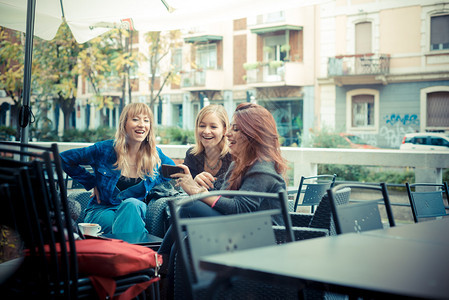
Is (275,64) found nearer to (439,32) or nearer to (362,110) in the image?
(362,110)

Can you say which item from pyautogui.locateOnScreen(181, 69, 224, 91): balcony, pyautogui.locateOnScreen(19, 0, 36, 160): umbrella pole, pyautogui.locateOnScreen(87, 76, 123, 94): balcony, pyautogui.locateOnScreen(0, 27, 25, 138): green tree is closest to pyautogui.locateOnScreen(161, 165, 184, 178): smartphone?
→ pyautogui.locateOnScreen(19, 0, 36, 160): umbrella pole

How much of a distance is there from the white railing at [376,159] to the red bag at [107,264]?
4.01m

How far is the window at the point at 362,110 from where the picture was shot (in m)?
24.2

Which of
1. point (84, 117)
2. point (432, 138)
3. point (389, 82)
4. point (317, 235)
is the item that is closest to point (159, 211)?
point (317, 235)

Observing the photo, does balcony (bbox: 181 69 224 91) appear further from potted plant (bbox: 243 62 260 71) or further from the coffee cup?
the coffee cup

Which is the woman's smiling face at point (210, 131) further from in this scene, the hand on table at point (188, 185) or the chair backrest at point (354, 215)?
the chair backrest at point (354, 215)

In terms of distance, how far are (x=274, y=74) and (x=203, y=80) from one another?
4215 millimetres

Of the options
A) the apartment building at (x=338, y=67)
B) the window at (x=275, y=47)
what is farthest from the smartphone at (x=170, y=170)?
the window at (x=275, y=47)

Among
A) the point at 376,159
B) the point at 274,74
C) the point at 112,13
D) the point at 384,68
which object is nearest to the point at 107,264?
the point at 112,13

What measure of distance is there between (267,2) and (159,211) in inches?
76.3

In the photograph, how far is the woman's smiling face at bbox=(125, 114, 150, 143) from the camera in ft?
13.5

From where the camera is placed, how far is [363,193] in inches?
446

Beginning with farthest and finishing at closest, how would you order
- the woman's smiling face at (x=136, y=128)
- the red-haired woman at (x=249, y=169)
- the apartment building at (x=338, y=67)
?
1. the apartment building at (x=338, y=67)
2. the woman's smiling face at (x=136, y=128)
3. the red-haired woman at (x=249, y=169)

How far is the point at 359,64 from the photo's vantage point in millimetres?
24000
